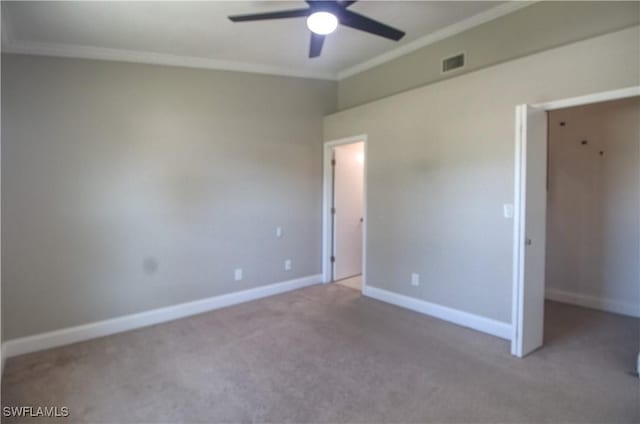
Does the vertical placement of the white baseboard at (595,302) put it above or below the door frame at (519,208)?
below

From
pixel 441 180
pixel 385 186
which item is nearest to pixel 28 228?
pixel 385 186

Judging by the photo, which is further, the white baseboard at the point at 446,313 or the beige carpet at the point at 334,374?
the white baseboard at the point at 446,313

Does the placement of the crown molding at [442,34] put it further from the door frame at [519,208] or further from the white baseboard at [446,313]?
the white baseboard at [446,313]

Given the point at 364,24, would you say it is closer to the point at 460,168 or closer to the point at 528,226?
the point at 460,168

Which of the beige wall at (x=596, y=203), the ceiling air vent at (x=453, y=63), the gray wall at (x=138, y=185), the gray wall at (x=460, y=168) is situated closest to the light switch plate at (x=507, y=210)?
the gray wall at (x=460, y=168)

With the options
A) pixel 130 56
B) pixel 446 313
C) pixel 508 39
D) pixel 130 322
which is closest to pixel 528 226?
pixel 446 313

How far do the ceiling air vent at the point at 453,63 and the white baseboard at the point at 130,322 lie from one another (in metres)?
3.37

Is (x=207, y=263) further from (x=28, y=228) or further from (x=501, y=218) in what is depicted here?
(x=501, y=218)

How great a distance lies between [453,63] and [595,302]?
3323 mm

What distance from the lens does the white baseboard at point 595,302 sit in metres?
3.96

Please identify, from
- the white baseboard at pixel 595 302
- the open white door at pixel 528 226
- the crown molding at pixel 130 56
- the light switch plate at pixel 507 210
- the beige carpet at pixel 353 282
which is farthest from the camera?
the beige carpet at pixel 353 282

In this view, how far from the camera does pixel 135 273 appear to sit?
371 centimetres

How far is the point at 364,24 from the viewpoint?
2592 mm

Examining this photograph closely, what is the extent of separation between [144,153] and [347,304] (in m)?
2.92
